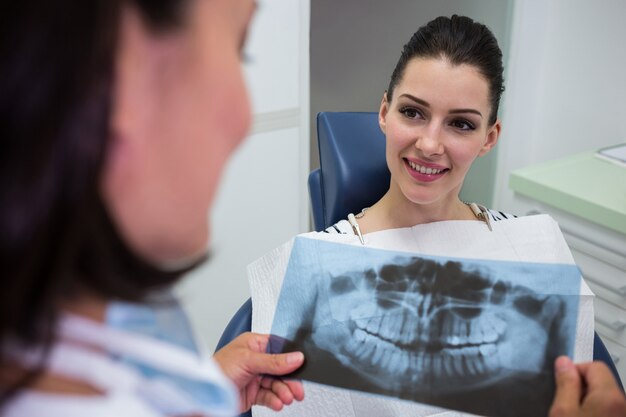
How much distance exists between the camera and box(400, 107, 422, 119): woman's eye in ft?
3.56

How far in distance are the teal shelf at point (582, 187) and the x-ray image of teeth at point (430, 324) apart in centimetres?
71

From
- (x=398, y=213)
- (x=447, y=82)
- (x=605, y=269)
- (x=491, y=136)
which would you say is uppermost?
(x=447, y=82)

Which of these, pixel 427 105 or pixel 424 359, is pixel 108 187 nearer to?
pixel 424 359

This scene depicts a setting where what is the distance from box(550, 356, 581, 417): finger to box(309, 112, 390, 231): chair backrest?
581 mm

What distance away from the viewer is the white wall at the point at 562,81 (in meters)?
1.91

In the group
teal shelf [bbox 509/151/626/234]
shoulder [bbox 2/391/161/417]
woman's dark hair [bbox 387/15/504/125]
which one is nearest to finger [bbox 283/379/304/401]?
shoulder [bbox 2/391/161/417]

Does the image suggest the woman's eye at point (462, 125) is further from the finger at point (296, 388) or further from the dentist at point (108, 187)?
the dentist at point (108, 187)

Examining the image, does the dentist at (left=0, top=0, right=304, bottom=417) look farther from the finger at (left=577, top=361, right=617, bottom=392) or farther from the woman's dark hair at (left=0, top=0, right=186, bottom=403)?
the finger at (left=577, top=361, right=617, bottom=392)

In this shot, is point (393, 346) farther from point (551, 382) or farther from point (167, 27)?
point (167, 27)

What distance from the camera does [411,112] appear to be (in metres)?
1.09

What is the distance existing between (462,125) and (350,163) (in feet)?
0.77

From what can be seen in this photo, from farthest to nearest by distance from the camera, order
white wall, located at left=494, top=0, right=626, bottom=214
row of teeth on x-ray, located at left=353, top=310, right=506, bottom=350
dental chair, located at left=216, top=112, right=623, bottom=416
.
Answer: white wall, located at left=494, top=0, right=626, bottom=214 → dental chair, located at left=216, top=112, right=623, bottom=416 → row of teeth on x-ray, located at left=353, top=310, right=506, bottom=350

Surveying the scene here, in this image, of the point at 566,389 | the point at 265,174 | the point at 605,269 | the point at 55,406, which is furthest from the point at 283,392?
the point at 605,269

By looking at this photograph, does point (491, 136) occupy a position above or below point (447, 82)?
below
